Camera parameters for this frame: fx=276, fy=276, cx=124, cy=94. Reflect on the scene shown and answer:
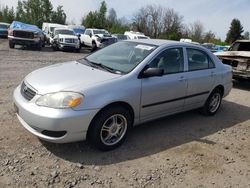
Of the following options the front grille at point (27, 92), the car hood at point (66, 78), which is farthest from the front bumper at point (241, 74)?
the front grille at point (27, 92)

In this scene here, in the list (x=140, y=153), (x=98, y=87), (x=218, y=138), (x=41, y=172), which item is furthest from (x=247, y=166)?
(x=41, y=172)

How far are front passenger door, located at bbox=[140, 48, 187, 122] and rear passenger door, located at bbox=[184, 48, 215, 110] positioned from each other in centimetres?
21

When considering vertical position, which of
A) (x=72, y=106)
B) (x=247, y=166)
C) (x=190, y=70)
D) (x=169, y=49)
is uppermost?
(x=169, y=49)

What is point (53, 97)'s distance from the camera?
139 inches

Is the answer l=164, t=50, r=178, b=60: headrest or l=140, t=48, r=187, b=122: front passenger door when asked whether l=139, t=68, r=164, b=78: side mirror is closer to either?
l=140, t=48, r=187, b=122: front passenger door

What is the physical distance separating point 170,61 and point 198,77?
2.70 feet

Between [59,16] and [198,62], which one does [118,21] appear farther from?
[198,62]

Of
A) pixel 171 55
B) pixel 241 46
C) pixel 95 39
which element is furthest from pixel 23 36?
pixel 171 55

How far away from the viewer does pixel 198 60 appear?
5.52 metres

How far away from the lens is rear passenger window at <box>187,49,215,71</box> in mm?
5255

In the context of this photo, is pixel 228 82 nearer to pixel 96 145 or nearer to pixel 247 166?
pixel 247 166

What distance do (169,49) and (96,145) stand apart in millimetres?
2141

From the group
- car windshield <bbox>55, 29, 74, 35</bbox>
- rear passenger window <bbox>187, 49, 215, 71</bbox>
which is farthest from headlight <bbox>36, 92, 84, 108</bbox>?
car windshield <bbox>55, 29, 74, 35</bbox>

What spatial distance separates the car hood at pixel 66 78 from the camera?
145 inches
